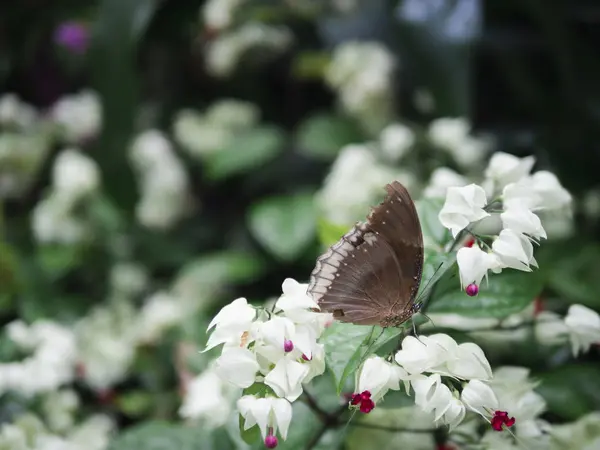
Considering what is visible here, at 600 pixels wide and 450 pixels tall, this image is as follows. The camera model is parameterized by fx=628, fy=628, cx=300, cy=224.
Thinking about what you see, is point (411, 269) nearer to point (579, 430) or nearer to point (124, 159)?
point (579, 430)

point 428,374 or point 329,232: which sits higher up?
point 329,232

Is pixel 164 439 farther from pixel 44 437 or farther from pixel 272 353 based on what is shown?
pixel 272 353

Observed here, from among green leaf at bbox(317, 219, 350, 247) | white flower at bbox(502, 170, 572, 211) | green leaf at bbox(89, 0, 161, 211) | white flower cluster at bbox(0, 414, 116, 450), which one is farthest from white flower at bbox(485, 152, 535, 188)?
green leaf at bbox(89, 0, 161, 211)

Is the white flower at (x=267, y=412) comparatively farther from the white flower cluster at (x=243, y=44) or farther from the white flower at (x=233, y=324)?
the white flower cluster at (x=243, y=44)

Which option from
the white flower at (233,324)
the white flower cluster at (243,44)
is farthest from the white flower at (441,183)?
the white flower cluster at (243,44)

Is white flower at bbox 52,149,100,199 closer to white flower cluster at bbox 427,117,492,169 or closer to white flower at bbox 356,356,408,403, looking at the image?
white flower cluster at bbox 427,117,492,169

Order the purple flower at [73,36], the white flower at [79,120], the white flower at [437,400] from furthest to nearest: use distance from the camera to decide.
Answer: the purple flower at [73,36] → the white flower at [79,120] → the white flower at [437,400]

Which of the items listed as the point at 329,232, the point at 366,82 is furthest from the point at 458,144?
the point at 329,232
